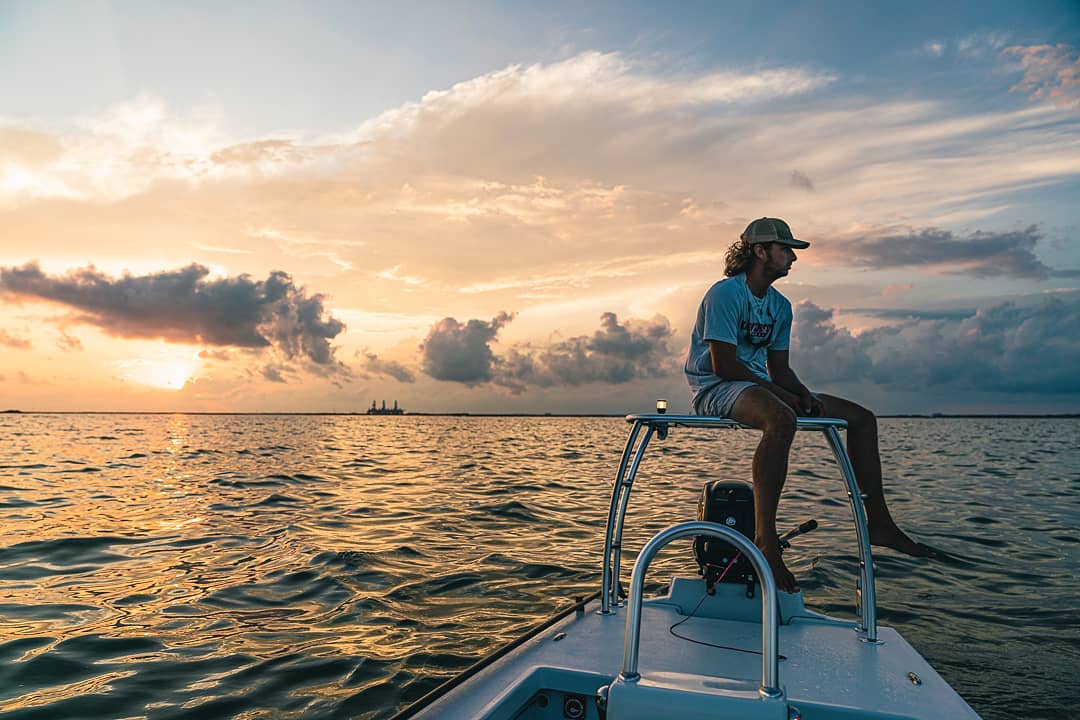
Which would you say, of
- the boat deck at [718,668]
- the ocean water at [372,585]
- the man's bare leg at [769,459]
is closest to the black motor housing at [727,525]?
the boat deck at [718,668]

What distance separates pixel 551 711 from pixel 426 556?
19.0 feet

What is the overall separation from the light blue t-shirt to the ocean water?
9.18ft

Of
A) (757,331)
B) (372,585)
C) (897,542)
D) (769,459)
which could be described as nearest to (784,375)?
(757,331)

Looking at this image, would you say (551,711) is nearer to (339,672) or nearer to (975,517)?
(339,672)

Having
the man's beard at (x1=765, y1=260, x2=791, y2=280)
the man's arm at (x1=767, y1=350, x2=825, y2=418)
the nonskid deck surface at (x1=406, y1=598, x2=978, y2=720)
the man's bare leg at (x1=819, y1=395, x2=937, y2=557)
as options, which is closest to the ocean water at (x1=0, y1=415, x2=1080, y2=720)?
the nonskid deck surface at (x1=406, y1=598, x2=978, y2=720)

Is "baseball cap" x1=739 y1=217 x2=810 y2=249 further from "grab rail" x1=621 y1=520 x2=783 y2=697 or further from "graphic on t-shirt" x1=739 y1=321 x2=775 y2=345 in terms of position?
"grab rail" x1=621 y1=520 x2=783 y2=697

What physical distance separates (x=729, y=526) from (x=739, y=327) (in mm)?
1221

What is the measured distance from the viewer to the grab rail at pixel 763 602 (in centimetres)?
185

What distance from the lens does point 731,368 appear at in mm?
3900

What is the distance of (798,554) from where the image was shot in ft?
29.9

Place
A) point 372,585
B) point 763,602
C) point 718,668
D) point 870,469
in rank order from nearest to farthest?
point 763,602, point 718,668, point 870,469, point 372,585

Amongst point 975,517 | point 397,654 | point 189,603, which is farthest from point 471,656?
point 975,517

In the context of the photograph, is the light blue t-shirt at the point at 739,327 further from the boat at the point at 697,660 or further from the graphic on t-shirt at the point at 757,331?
the boat at the point at 697,660

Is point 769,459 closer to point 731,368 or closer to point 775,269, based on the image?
point 731,368
